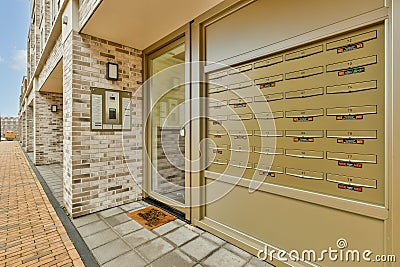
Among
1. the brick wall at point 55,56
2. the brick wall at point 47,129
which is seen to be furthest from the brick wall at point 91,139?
the brick wall at point 47,129

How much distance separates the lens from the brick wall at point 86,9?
2243 millimetres

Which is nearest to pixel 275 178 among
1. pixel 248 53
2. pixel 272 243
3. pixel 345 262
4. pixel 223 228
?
pixel 272 243

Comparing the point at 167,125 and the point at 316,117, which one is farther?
the point at 167,125

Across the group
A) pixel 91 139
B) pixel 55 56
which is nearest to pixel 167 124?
pixel 91 139

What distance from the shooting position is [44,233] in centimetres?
229

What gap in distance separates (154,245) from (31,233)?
1.53 metres

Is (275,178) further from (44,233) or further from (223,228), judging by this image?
(44,233)

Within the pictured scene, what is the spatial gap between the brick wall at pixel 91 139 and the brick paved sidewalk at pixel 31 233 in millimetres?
360

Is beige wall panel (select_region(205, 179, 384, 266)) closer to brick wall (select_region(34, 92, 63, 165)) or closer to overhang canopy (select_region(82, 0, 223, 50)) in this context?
overhang canopy (select_region(82, 0, 223, 50))

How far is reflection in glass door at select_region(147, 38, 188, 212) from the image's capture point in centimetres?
291

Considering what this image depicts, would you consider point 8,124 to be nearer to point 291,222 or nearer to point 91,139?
point 91,139

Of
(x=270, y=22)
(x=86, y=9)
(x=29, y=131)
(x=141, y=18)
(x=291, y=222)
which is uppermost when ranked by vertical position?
(x=86, y=9)

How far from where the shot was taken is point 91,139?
283 centimetres

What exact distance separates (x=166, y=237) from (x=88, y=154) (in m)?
1.63
